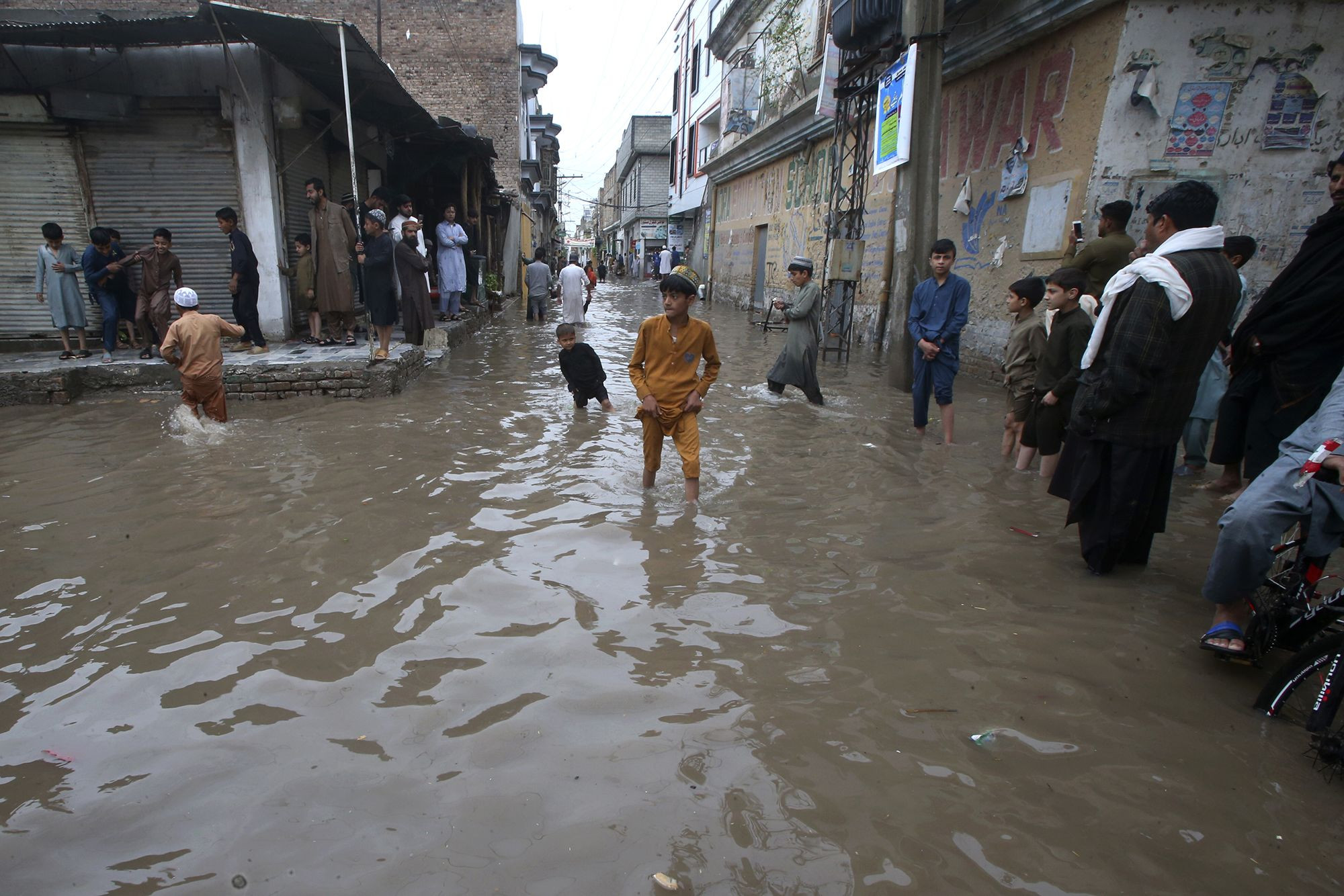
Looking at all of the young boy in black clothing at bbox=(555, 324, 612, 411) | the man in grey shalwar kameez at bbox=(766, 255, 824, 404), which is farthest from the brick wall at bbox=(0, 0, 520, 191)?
the man in grey shalwar kameez at bbox=(766, 255, 824, 404)

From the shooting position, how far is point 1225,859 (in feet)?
6.52

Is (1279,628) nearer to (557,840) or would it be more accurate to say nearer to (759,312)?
(557,840)

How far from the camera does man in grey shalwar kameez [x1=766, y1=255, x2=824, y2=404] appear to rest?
7.50m

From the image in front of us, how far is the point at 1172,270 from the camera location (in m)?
3.18

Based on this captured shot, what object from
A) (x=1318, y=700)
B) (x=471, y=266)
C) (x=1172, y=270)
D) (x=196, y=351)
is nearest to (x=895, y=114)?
(x=1172, y=270)

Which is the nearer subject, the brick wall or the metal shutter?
the metal shutter

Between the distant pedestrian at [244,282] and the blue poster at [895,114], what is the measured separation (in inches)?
294

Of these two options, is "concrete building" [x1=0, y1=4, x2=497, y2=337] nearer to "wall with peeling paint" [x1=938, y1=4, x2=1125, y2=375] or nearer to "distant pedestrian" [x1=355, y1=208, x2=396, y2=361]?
"distant pedestrian" [x1=355, y1=208, x2=396, y2=361]

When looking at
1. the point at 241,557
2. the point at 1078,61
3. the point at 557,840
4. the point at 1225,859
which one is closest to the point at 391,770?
the point at 557,840

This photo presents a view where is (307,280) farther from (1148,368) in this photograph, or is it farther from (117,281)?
(1148,368)

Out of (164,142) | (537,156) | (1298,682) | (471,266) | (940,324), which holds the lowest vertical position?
(1298,682)

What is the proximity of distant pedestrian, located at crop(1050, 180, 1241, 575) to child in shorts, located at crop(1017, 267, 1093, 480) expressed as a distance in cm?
97

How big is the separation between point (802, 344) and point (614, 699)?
5.47 metres

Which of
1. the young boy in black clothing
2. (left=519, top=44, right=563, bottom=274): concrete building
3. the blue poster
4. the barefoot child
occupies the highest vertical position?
(left=519, top=44, right=563, bottom=274): concrete building
